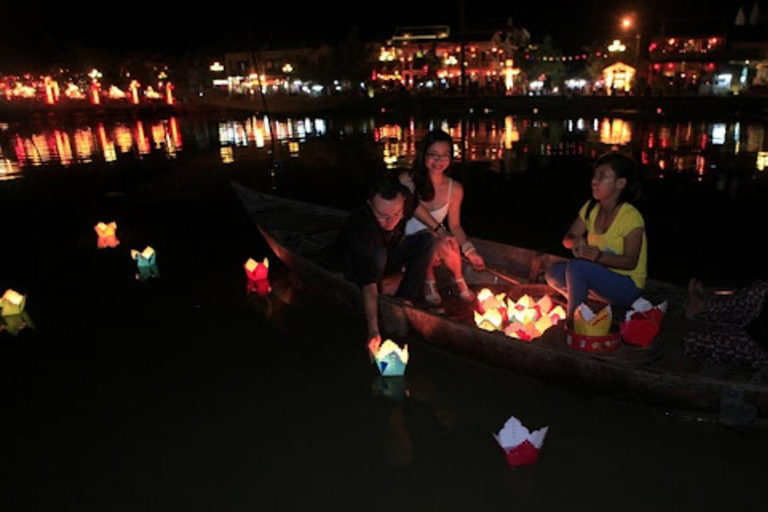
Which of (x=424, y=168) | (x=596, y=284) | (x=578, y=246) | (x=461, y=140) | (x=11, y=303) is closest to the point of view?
(x=578, y=246)

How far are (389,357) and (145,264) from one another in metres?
5.01

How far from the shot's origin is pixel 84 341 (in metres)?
5.95

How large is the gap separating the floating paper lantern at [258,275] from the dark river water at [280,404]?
23 centimetres

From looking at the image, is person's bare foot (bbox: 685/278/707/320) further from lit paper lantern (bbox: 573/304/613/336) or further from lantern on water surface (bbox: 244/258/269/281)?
lantern on water surface (bbox: 244/258/269/281)

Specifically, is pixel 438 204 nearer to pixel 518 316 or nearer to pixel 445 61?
pixel 518 316

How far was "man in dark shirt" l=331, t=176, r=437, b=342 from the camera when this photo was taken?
4.36m

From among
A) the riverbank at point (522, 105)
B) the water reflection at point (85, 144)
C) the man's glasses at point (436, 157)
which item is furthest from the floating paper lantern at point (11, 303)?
the riverbank at point (522, 105)

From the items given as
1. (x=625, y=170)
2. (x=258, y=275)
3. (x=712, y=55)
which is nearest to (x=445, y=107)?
(x=712, y=55)

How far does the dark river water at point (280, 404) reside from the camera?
142 inches

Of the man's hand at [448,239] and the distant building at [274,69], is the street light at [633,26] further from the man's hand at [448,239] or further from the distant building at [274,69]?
the man's hand at [448,239]

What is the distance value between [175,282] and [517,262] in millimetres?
4773

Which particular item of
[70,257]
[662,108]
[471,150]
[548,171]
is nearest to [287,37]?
[662,108]

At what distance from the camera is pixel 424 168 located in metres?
5.05

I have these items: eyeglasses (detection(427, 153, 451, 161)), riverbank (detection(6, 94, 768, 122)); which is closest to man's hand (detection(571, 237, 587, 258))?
eyeglasses (detection(427, 153, 451, 161))
